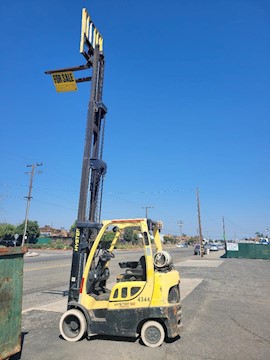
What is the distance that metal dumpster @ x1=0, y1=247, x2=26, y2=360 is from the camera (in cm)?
444

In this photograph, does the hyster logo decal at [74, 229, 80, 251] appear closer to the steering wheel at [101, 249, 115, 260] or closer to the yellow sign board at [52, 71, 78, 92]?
the steering wheel at [101, 249, 115, 260]

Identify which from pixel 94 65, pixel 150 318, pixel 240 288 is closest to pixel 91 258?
pixel 150 318

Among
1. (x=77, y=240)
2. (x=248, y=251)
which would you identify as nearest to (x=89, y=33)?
(x=77, y=240)

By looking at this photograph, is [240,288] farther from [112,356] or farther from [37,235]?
[37,235]

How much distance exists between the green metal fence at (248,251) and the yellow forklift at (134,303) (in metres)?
30.9

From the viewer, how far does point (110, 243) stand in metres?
6.97

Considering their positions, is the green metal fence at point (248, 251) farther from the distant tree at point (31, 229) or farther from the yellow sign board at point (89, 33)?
the distant tree at point (31, 229)

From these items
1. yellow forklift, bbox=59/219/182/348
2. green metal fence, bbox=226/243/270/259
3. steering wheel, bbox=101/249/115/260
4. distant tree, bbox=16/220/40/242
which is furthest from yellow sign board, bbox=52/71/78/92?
distant tree, bbox=16/220/40/242

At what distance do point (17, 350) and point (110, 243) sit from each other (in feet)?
9.40

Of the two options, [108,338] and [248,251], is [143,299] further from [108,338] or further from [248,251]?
[248,251]

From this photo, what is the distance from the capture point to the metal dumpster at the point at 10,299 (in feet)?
14.6

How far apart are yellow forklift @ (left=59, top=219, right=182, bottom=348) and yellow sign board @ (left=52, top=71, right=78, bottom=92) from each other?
4.69m

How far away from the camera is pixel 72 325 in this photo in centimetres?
577

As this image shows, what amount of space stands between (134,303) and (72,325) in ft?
4.30
